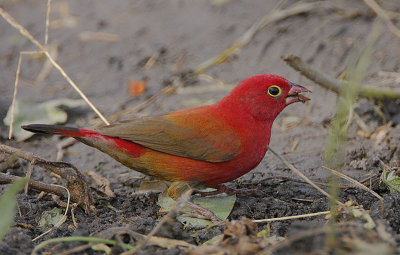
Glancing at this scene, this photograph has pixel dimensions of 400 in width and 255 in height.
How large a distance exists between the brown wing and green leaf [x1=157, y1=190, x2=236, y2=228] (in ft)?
1.09

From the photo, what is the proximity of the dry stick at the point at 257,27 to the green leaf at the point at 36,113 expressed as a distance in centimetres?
176

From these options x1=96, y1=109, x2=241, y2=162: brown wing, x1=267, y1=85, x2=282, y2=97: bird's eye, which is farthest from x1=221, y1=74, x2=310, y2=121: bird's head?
x1=96, y1=109, x2=241, y2=162: brown wing

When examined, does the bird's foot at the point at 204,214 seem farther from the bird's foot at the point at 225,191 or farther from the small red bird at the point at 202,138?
the bird's foot at the point at 225,191

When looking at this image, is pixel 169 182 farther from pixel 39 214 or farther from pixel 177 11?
pixel 177 11

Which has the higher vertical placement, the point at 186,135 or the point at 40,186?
the point at 186,135

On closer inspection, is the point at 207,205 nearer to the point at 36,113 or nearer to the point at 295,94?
the point at 295,94

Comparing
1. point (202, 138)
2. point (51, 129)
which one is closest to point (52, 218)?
point (51, 129)

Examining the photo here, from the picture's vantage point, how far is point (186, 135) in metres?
4.15

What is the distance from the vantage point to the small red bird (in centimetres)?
407

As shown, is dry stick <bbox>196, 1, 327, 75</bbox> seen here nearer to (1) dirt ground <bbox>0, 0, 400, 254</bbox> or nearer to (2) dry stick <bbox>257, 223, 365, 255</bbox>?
(1) dirt ground <bbox>0, 0, 400, 254</bbox>

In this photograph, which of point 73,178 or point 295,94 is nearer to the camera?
point 73,178

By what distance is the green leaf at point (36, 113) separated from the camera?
5.79 metres

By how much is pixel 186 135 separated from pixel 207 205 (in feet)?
1.82

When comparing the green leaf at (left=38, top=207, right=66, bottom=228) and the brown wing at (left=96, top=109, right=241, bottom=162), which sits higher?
the brown wing at (left=96, top=109, right=241, bottom=162)
